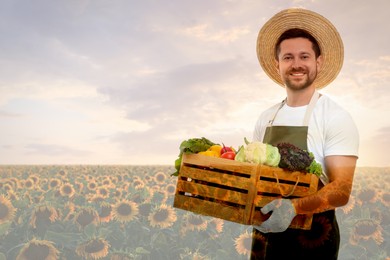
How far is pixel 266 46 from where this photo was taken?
16.0 feet

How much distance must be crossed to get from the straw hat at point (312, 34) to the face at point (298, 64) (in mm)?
120

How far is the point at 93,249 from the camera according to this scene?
7812 mm

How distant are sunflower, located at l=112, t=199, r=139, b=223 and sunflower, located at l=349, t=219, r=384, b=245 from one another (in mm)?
3527

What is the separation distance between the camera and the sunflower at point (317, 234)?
4.03 meters

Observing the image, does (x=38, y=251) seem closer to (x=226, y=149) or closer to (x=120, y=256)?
(x=120, y=256)

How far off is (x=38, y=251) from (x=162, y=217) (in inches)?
89.1

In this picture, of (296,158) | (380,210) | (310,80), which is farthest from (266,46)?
(380,210)

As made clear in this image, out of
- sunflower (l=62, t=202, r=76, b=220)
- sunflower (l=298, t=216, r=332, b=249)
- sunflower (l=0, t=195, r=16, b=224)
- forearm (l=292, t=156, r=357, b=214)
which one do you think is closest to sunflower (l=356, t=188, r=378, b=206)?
sunflower (l=62, t=202, r=76, b=220)

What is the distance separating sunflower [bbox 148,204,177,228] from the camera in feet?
29.1

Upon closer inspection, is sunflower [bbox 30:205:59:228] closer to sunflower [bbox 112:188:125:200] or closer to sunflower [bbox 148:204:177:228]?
sunflower [bbox 148:204:177:228]

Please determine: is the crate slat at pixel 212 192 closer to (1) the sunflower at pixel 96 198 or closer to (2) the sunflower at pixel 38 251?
(2) the sunflower at pixel 38 251

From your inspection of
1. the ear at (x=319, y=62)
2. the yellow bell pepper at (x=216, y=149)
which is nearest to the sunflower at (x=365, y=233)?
the ear at (x=319, y=62)

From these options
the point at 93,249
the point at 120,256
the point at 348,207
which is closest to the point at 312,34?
the point at 120,256

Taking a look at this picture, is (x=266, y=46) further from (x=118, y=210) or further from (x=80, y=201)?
(x=80, y=201)
